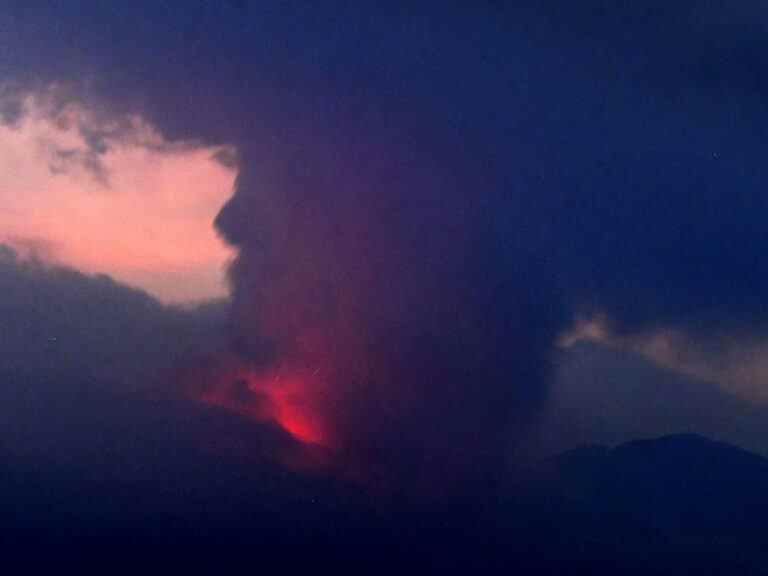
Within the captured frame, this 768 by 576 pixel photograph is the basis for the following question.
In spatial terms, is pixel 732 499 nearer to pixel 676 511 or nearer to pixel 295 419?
pixel 676 511

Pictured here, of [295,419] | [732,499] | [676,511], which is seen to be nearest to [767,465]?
[732,499]

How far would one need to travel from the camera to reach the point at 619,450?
616 centimetres

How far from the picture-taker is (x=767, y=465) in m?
6.20

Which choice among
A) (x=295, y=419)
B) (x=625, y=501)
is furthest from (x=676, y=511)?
(x=295, y=419)

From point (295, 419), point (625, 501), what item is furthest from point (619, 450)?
point (295, 419)

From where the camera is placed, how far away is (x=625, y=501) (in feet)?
20.2

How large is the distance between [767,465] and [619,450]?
1.07 meters

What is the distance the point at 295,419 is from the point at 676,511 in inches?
109

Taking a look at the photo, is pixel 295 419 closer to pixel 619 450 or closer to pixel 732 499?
pixel 619 450

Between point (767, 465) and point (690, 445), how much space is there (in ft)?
1.93

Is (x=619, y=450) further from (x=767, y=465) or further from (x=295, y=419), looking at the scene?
(x=295, y=419)

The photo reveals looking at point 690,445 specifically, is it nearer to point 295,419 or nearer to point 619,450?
point 619,450

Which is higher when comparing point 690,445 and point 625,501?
point 690,445

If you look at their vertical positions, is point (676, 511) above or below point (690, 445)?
below
